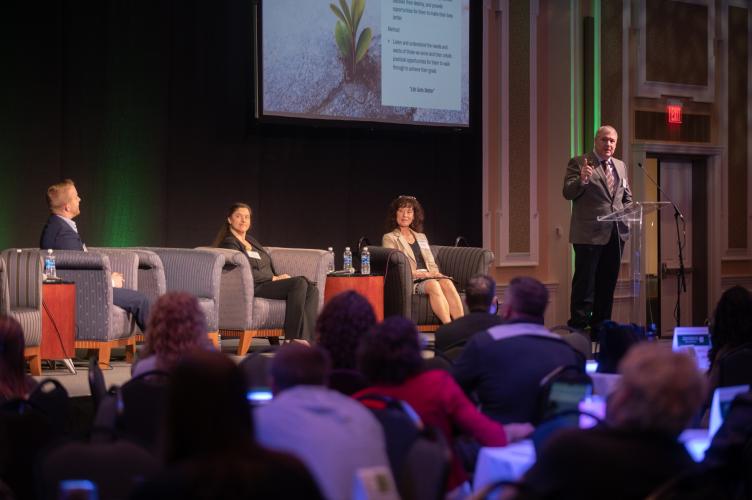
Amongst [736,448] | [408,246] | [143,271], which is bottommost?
[736,448]

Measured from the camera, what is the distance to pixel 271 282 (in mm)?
6801

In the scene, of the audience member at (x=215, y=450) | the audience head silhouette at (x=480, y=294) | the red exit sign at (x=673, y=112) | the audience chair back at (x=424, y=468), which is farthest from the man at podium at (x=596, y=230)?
the audience member at (x=215, y=450)

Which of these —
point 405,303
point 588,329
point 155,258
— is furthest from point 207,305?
point 588,329

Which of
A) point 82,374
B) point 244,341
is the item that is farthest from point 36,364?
point 244,341

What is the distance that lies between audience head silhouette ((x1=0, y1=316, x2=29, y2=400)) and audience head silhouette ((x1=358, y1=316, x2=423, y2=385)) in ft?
3.31

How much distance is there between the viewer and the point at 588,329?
285 inches

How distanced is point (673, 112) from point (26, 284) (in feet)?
20.5

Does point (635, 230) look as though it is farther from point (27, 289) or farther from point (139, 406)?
point (139, 406)

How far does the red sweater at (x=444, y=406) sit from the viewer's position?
8.75ft

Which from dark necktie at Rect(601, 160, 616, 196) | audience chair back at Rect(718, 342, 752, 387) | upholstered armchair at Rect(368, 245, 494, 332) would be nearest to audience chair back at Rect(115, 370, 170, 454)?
audience chair back at Rect(718, 342, 752, 387)

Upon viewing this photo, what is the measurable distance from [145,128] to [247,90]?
2.71ft

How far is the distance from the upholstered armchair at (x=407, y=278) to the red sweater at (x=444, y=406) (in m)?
4.20

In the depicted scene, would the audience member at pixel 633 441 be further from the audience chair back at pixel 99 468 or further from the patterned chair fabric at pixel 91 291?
the patterned chair fabric at pixel 91 291

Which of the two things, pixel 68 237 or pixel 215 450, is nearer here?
pixel 215 450
